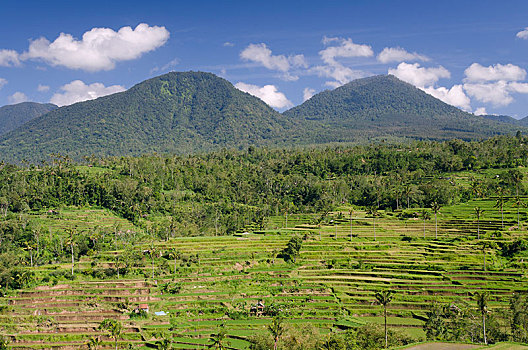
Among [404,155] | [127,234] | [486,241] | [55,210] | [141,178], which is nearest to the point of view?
[486,241]

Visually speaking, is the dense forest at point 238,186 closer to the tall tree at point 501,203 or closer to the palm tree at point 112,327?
the tall tree at point 501,203

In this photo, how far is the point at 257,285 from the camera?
203 feet

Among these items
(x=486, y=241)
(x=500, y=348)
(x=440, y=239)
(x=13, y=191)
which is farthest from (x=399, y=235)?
(x=13, y=191)

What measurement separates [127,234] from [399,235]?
191ft

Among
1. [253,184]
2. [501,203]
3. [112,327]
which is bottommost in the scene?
[112,327]

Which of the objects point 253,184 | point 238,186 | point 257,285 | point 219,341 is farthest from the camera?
point 253,184

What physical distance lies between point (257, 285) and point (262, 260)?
9.22m

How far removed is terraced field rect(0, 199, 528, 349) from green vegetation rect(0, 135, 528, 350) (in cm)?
25

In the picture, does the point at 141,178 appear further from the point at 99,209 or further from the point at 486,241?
the point at 486,241

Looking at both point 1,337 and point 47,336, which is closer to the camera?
point 1,337

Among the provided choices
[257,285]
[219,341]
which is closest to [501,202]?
[257,285]

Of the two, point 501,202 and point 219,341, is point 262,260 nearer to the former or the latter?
point 219,341

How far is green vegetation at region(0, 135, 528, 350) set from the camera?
4903 cm

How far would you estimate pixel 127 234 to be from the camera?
93.2 meters
